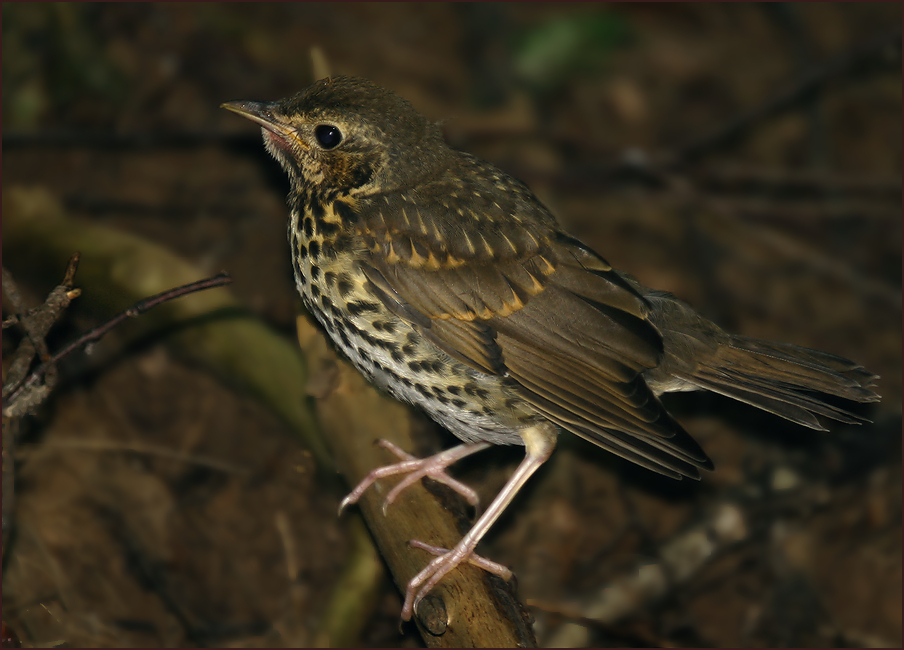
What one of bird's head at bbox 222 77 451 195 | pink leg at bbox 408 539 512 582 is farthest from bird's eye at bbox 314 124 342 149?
pink leg at bbox 408 539 512 582

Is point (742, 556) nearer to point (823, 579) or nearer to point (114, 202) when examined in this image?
point (823, 579)

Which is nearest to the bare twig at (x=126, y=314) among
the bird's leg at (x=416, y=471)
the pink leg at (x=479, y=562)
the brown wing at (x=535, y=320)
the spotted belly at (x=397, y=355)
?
the spotted belly at (x=397, y=355)

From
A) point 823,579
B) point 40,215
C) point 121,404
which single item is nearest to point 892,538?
point 823,579

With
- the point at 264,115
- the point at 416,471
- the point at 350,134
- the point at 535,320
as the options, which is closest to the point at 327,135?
the point at 350,134

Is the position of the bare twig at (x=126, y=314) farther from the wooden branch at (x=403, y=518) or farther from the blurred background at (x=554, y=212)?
the wooden branch at (x=403, y=518)

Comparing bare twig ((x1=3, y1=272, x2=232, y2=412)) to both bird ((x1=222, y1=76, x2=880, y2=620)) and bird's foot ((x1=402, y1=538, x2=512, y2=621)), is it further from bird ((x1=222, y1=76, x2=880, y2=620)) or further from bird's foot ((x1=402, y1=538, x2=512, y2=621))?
bird's foot ((x1=402, y1=538, x2=512, y2=621))

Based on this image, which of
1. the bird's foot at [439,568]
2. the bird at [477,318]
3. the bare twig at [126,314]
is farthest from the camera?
the bird at [477,318]

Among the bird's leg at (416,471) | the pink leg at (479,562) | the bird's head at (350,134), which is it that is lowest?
the pink leg at (479,562)

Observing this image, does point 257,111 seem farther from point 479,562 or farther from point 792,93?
point 792,93
